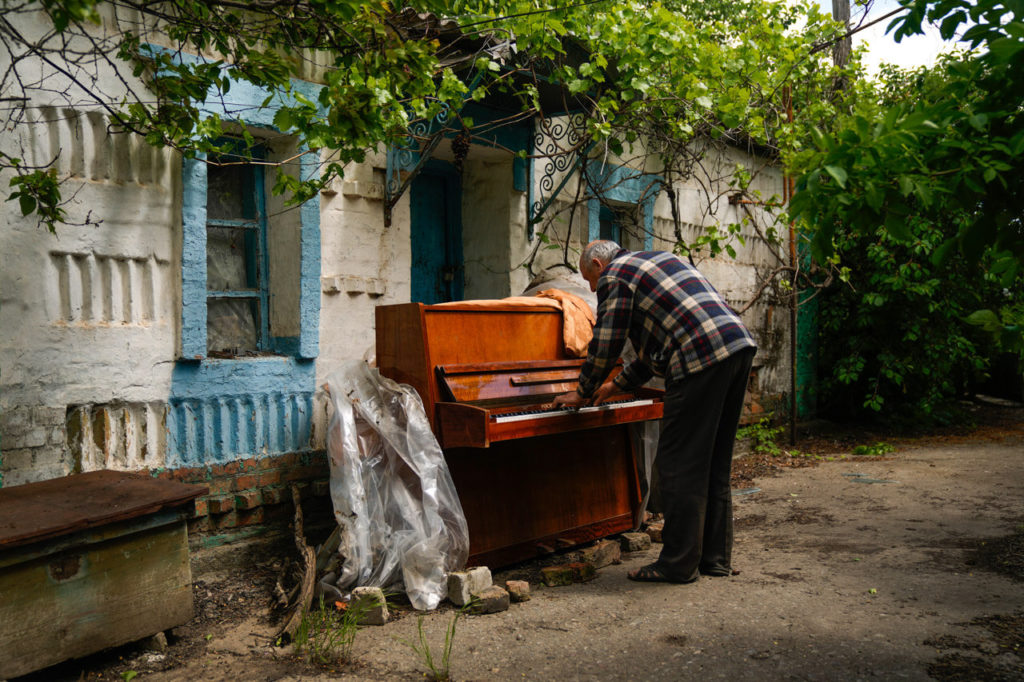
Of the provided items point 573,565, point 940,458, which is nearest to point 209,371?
point 573,565

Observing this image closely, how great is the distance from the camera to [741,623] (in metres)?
3.59

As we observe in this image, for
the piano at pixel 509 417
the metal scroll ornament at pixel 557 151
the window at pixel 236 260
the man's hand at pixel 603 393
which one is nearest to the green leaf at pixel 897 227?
the piano at pixel 509 417

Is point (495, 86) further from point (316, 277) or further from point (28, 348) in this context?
point (28, 348)

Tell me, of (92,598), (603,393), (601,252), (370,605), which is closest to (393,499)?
(370,605)

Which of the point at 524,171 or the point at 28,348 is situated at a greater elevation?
the point at 524,171

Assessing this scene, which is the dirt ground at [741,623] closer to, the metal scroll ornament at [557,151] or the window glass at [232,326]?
the window glass at [232,326]

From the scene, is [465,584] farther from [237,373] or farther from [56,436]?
[56,436]

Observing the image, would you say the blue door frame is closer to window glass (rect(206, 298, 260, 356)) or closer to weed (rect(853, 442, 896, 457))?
window glass (rect(206, 298, 260, 356))

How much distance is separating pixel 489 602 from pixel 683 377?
1.52 metres

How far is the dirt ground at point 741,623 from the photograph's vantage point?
313 cm

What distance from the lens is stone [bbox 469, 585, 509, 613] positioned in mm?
3828

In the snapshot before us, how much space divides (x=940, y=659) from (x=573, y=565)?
1.87 m

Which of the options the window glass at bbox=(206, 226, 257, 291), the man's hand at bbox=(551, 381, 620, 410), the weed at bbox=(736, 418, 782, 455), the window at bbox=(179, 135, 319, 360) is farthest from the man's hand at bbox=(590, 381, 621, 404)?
the weed at bbox=(736, 418, 782, 455)

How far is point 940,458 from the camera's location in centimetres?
819
